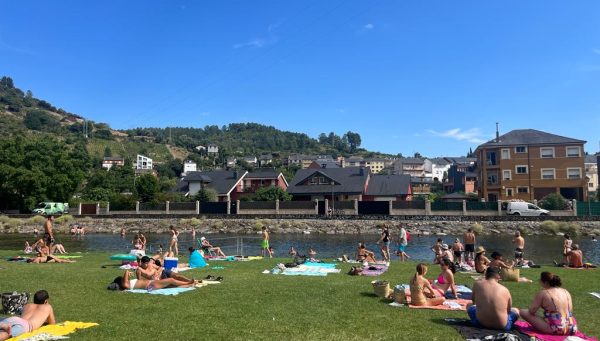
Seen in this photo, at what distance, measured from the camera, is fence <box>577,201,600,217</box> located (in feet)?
163

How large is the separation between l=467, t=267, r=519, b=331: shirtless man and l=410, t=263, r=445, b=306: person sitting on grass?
5.57 ft

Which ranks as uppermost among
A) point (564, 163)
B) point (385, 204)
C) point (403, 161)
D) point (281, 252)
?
point (403, 161)

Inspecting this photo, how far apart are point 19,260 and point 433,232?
39.0 meters

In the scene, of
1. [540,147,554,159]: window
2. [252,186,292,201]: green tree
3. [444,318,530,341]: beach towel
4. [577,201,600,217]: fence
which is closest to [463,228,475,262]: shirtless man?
[444,318,530,341]: beach towel

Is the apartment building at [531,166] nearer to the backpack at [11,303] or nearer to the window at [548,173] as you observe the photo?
the window at [548,173]

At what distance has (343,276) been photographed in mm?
15125

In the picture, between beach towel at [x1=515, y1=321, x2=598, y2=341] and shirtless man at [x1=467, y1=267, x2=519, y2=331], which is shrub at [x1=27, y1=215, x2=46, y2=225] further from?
beach towel at [x1=515, y1=321, x2=598, y2=341]

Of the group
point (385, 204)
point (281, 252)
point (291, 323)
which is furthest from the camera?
point (385, 204)

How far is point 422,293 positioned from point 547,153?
6120 cm

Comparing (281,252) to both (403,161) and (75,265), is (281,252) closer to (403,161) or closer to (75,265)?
(75,265)

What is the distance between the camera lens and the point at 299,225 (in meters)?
52.9

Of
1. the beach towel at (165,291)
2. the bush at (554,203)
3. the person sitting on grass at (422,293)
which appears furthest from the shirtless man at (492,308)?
the bush at (554,203)

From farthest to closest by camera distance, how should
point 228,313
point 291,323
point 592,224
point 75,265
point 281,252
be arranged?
point 592,224
point 281,252
point 75,265
point 228,313
point 291,323

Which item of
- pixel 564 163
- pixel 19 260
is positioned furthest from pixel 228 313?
pixel 564 163
